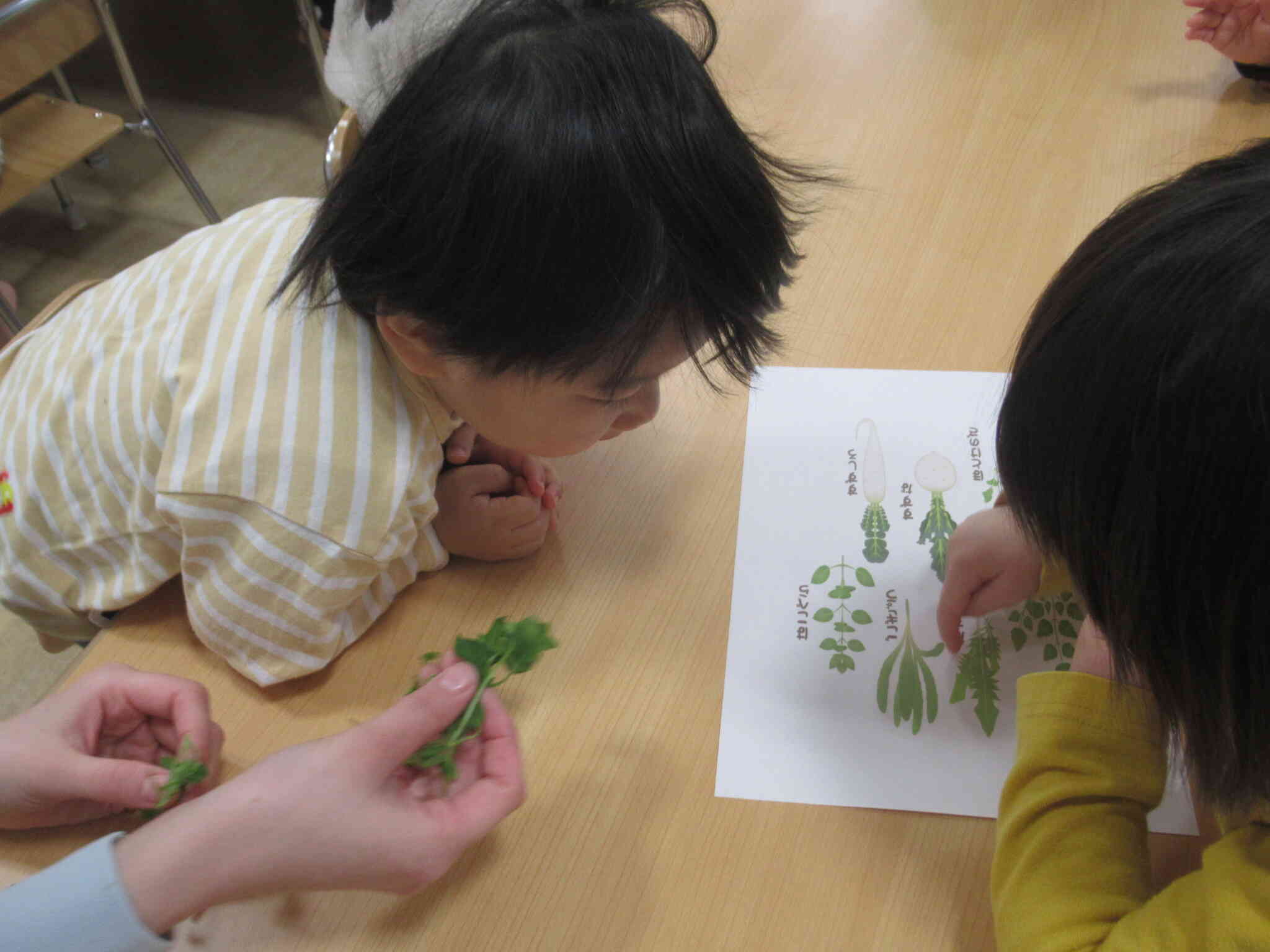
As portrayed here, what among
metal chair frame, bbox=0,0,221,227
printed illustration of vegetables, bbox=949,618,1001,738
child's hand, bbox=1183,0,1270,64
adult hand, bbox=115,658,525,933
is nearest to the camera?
adult hand, bbox=115,658,525,933

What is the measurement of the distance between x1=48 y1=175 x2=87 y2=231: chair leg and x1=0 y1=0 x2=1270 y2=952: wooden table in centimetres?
162

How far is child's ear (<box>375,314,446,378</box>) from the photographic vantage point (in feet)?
1.90

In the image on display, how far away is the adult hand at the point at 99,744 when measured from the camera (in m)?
0.52

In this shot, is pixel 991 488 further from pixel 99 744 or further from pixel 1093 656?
pixel 99 744

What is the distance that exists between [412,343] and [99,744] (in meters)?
0.30

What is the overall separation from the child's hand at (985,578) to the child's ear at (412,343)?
0.35 metres

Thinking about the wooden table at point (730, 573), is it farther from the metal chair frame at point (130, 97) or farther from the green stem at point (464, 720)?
the metal chair frame at point (130, 97)

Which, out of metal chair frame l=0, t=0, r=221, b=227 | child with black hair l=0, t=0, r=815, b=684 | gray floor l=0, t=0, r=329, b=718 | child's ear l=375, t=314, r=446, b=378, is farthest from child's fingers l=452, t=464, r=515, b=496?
gray floor l=0, t=0, r=329, b=718

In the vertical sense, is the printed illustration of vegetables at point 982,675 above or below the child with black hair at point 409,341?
below

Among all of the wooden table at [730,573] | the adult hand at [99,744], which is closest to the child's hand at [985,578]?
the wooden table at [730,573]

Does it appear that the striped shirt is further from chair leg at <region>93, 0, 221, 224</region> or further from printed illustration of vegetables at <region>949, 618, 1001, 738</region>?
chair leg at <region>93, 0, 221, 224</region>

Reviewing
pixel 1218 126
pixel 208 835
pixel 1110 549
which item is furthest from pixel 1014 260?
pixel 208 835

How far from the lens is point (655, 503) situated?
0.70 metres

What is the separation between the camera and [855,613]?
0.62 meters
